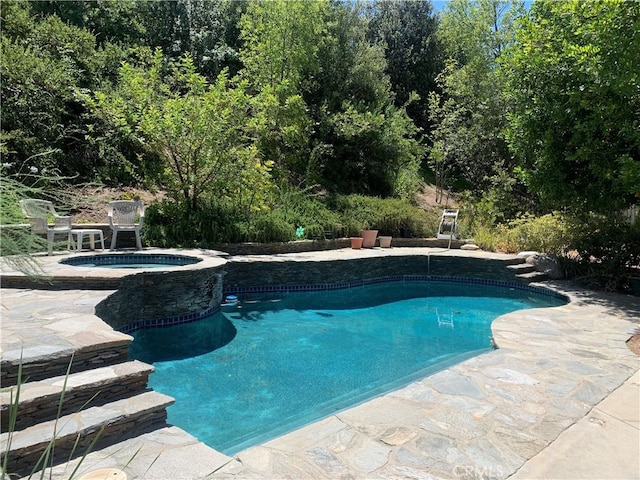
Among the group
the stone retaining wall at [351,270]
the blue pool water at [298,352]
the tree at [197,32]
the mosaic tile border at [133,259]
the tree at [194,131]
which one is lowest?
the blue pool water at [298,352]

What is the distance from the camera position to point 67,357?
3.39 metres

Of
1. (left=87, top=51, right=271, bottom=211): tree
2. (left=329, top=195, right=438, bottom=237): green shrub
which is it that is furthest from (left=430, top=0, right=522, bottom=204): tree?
(left=87, top=51, right=271, bottom=211): tree

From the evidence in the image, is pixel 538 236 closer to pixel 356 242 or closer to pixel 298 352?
pixel 356 242

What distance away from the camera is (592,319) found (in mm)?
6207

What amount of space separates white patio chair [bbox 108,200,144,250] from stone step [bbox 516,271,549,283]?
26.2ft

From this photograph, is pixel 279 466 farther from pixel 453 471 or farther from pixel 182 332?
pixel 182 332

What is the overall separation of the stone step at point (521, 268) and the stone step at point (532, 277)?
110 millimetres

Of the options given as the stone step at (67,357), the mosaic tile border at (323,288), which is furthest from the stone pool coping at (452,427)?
the mosaic tile border at (323,288)

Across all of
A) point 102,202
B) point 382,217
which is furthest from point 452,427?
point 382,217

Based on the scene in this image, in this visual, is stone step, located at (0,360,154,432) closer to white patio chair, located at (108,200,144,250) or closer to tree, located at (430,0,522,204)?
white patio chair, located at (108,200,144,250)

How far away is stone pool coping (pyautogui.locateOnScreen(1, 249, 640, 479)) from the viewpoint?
8.48ft

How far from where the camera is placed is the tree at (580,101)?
251 inches

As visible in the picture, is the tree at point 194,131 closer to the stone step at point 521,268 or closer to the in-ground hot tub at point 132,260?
the in-ground hot tub at point 132,260

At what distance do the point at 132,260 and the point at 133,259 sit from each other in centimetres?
2
